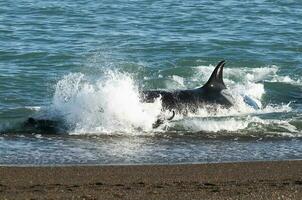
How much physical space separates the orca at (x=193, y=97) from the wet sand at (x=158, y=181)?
403cm

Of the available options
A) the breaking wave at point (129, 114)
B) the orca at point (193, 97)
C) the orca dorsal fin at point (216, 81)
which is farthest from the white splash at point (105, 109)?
the orca dorsal fin at point (216, 81)

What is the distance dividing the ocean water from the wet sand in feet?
2.31

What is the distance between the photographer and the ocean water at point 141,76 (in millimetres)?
13758

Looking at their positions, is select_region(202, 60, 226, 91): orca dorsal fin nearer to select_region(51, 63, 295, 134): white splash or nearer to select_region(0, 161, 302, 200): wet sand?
select_region(51, 63, 295, 134): white splash

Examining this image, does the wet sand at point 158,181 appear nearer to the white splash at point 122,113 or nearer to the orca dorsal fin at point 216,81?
the white splash at point 122,113

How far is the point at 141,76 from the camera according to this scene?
71.4ft

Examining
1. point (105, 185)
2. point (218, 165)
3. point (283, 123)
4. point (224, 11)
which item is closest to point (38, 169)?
point (105, 185)

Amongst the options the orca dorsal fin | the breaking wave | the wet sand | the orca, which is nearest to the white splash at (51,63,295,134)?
the breaking wave

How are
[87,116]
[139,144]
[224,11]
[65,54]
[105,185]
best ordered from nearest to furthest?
1. [105,185]
2. [139,144]
3. [87,116]
4. [65,54]
5. [224,11]

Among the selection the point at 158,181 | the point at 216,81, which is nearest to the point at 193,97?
the point at 216,81

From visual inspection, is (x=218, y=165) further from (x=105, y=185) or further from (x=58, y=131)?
(x=58, y=131)

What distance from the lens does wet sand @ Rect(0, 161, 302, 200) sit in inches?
387

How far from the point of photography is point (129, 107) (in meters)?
16.0

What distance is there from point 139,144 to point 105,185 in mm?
3391
